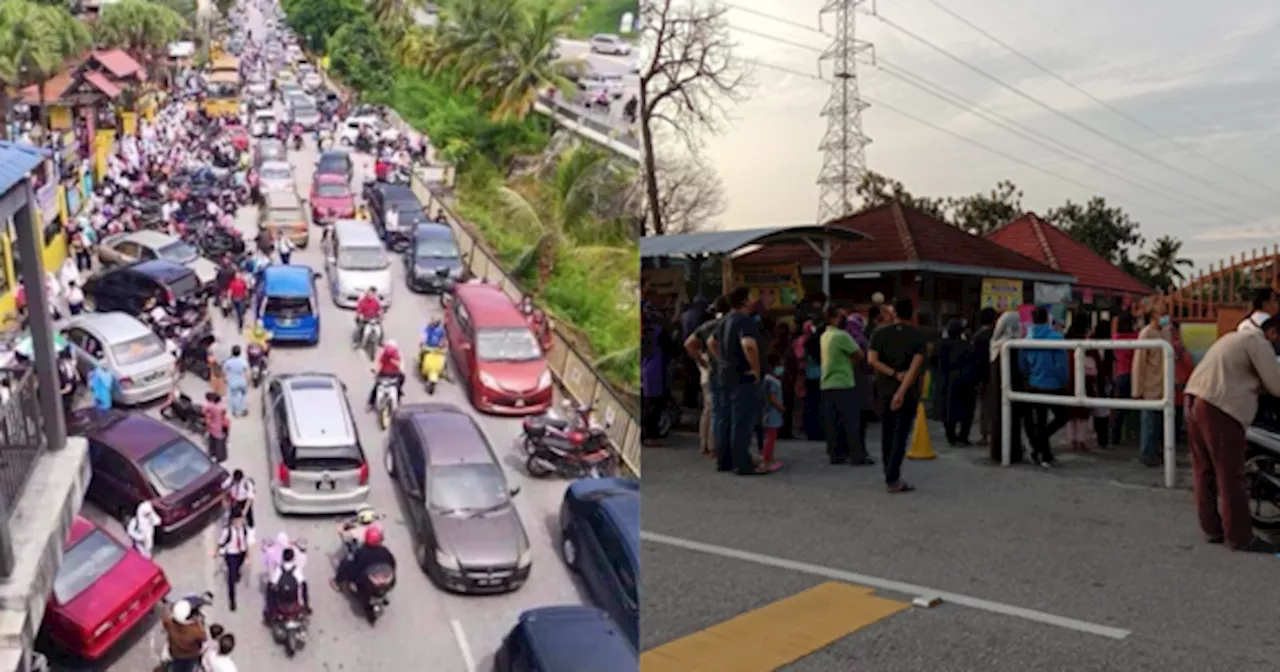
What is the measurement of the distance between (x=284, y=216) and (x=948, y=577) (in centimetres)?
321

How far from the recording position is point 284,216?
2.23 meters

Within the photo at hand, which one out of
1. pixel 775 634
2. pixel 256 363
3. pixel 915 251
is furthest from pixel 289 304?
pixel 915 251

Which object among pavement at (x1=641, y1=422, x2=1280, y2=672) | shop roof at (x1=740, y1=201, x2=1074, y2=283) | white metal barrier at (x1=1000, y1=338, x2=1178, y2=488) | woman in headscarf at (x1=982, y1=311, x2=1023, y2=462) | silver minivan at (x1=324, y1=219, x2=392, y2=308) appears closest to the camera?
silver minivan at (x1=324, y1=219, x2=392, y2=308)

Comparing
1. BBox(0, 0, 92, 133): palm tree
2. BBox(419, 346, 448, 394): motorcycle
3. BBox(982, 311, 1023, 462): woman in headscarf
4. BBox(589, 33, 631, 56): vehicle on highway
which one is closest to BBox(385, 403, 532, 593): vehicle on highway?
BBox(419, 346, 448, 394): motorcycle

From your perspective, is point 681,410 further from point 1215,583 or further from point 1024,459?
point 1215,583

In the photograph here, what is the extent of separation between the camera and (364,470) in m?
1.92

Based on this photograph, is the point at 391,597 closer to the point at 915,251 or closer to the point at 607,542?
the point at 607,542

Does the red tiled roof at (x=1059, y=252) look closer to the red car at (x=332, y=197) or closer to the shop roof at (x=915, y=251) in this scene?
the shop roof at (x=915, y=251)

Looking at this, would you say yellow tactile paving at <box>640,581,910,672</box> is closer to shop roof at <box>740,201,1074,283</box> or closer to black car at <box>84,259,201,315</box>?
black car at <box>84,259,201,315</box>

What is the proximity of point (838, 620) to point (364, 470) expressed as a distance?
8.68 ft

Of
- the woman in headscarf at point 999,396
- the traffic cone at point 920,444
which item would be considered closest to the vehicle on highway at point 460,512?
the woman in headscarf at point 999,396

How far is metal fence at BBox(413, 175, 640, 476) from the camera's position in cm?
189

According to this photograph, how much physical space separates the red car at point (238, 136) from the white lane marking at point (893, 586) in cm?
278

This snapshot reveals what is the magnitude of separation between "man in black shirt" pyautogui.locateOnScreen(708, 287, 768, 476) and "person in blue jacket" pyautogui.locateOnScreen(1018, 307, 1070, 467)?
1627mm
